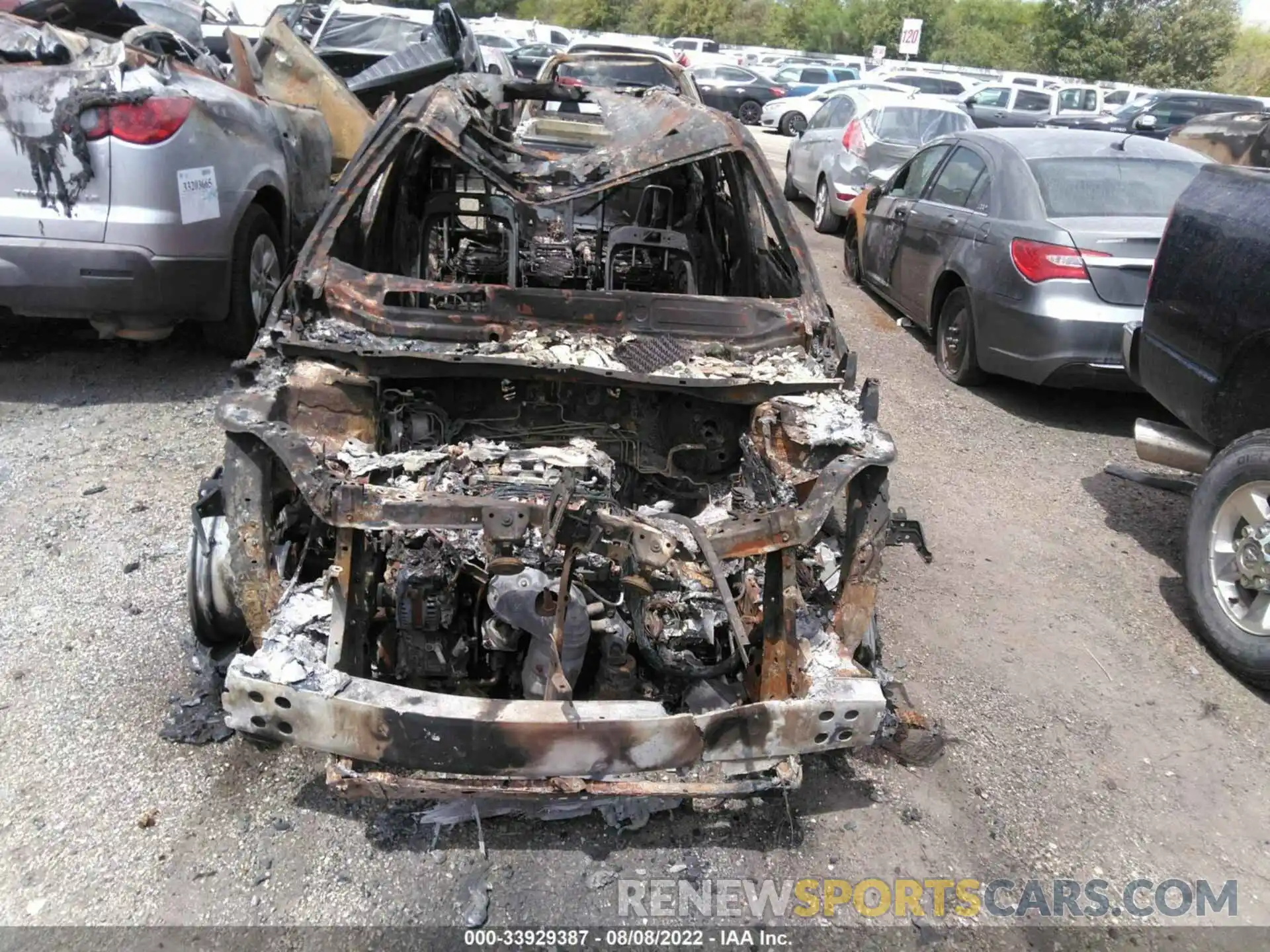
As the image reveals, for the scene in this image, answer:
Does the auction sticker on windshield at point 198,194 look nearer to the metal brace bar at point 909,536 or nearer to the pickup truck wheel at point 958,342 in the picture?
the metal brace bar at point 909,536

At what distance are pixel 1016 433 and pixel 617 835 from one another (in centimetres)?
411

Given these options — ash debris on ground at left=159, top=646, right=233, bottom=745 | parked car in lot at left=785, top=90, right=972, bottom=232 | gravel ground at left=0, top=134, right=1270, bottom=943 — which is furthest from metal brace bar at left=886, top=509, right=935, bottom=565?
parked car in lot at left=785, top=90, right=972, bottom=232

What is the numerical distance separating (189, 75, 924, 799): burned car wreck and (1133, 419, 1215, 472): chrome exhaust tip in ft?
5.01

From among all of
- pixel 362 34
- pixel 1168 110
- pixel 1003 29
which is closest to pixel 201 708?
pixel 362 34

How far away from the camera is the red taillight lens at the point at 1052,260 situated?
5.23 metres

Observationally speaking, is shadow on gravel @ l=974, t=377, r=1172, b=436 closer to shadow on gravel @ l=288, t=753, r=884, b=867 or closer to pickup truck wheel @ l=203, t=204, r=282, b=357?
shadow on gravel @ l=288, t=753, r=884, b=867

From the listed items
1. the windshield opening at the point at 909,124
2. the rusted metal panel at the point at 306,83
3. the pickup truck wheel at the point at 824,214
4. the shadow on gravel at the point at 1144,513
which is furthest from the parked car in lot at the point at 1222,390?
the pickup truck wheel at the point at 824,214

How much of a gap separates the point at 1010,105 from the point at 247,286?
1786 cm

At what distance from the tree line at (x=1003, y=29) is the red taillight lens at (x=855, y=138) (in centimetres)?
2986

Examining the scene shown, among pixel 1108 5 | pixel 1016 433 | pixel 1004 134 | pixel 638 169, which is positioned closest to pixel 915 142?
pixel 1004 134

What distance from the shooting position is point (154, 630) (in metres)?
3.21

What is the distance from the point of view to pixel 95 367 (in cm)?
536

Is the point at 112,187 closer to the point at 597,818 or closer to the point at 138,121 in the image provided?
the point at 138,121

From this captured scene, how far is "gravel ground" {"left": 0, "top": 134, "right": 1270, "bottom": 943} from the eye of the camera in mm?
2355
